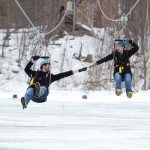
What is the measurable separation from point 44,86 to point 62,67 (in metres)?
15.6

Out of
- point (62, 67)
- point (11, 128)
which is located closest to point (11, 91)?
point (62, 67)

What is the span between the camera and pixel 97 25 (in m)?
33.2

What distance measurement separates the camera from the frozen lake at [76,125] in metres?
14.6

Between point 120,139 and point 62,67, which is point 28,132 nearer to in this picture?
point 120,139

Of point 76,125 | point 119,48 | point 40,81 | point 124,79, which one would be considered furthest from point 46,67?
point 76,125

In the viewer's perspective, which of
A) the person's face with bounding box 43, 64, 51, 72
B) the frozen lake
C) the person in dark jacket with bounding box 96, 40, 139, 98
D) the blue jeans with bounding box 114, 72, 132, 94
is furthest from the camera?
the blue jeans with bounding box 114, 72, 132, 94

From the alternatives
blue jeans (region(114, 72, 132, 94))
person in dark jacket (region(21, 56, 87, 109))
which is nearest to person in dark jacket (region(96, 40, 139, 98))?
blue jeans (region(114, 72, 132, 94))

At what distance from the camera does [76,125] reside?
1786 centimetres

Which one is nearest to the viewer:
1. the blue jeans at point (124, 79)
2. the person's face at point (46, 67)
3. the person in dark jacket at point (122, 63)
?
the person in dark jacket at point (122, 63)

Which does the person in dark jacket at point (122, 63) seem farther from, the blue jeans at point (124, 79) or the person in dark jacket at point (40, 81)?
the person in dark jacket at point (40, 81)

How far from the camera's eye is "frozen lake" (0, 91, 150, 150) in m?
14.6

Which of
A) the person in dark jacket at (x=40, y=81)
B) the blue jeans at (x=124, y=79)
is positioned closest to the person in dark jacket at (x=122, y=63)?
the blue jeans at (x=124, y=79)

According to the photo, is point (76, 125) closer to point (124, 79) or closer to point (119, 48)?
point (124, 79)

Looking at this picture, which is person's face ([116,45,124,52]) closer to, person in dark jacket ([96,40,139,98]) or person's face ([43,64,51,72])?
person in dark jacket ([96,40,139,98])
